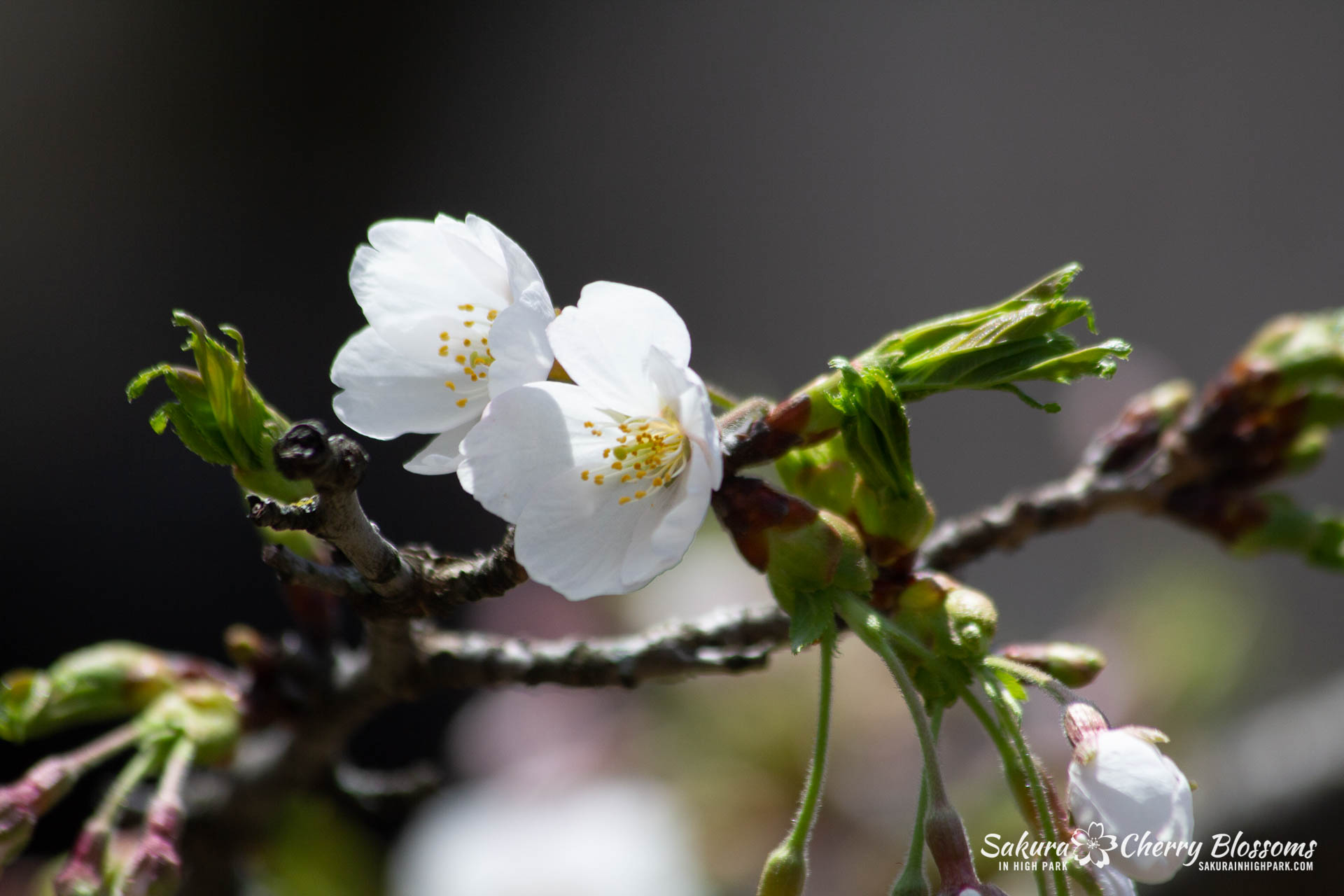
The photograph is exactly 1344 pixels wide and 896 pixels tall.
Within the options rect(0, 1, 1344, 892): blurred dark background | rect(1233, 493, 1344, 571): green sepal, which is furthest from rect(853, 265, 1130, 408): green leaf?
rect(0, 1, 1344, 892): blurred dark background

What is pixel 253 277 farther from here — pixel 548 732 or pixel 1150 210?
pixel 1150 210

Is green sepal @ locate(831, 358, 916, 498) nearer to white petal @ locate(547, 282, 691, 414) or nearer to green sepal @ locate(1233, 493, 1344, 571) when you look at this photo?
white petal @ locate(547, 282, 691, 414)

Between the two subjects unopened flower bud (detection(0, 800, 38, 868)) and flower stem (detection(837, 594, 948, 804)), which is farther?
unopened flower bud (detection(0, 800, 38, 868))

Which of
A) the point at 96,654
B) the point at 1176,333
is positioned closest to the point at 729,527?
the point at 96,654

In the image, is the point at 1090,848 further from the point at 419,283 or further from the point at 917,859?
the point at 419,283

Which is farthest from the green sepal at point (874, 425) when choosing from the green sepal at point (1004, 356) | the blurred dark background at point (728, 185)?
the blurred dark background at point (728, 185)
